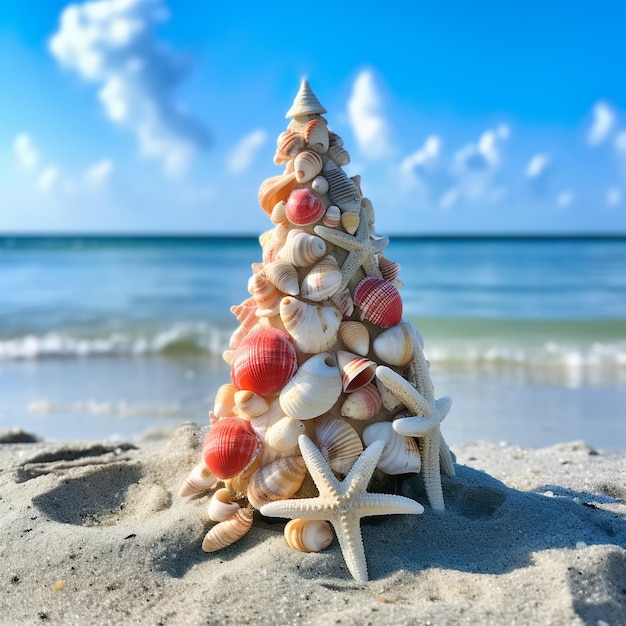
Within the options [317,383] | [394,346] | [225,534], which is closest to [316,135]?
[394,346]

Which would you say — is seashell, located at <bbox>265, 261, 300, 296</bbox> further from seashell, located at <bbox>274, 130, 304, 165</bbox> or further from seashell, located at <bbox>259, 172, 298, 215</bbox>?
seashell, located at <bbox>274, 130, 304, 165</bbox>

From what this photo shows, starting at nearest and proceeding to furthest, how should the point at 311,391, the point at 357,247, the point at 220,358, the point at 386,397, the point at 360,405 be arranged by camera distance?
the point at 311,391
the point at 360,405
the point at 386,397
the point at 357,247
the point at 220,358

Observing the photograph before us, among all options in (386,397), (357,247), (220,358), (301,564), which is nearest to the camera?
(301,564)

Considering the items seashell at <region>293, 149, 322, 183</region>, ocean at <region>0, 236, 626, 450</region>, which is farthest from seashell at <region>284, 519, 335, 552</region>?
ocean at <region>0, 236, 626, 450</region>

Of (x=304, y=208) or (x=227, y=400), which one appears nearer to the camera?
(x=304, y=208)

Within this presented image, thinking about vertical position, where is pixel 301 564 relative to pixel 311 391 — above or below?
below

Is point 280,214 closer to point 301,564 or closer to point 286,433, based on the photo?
point 286,433

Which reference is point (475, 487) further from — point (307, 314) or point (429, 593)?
point (307, 314)

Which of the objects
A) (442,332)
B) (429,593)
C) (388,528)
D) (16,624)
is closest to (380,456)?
(388,528)
